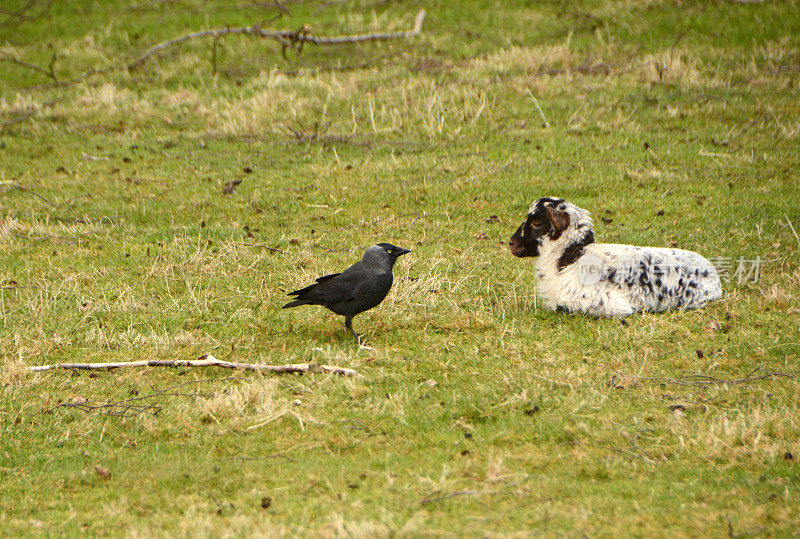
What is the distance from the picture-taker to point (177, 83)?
18.8 metres

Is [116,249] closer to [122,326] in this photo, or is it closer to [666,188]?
[122,326]

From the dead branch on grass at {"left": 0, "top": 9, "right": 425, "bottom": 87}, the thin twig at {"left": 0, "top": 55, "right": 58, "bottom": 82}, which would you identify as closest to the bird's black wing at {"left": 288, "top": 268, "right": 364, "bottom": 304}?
the dead branch on grass at {"left": 0, "top": 9, "right": 425, "bottom": 87}

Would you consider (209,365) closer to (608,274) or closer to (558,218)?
(558,218)

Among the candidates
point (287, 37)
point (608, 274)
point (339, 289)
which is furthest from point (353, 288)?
point (287, 37)

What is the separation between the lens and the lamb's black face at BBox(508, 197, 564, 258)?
8.77m

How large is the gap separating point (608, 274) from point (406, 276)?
2381 mm

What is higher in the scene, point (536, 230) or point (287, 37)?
point (287, 37)

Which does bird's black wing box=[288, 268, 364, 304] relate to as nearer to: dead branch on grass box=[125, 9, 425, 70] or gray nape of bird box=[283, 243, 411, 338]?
gray nape of bird box=[283, 243, 411, 338]

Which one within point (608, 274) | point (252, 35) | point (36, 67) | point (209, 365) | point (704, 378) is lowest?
point (209, 365)

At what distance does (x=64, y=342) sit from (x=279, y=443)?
10.7 ft

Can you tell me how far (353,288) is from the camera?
7.52m

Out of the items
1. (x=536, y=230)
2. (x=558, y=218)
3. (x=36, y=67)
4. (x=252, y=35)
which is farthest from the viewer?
(x=252, y=35)

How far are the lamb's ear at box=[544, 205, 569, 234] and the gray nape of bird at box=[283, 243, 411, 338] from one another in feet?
6.58

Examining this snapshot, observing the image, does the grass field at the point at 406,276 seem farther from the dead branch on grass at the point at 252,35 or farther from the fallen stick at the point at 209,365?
the dead branch on grass at the point at 252,35
